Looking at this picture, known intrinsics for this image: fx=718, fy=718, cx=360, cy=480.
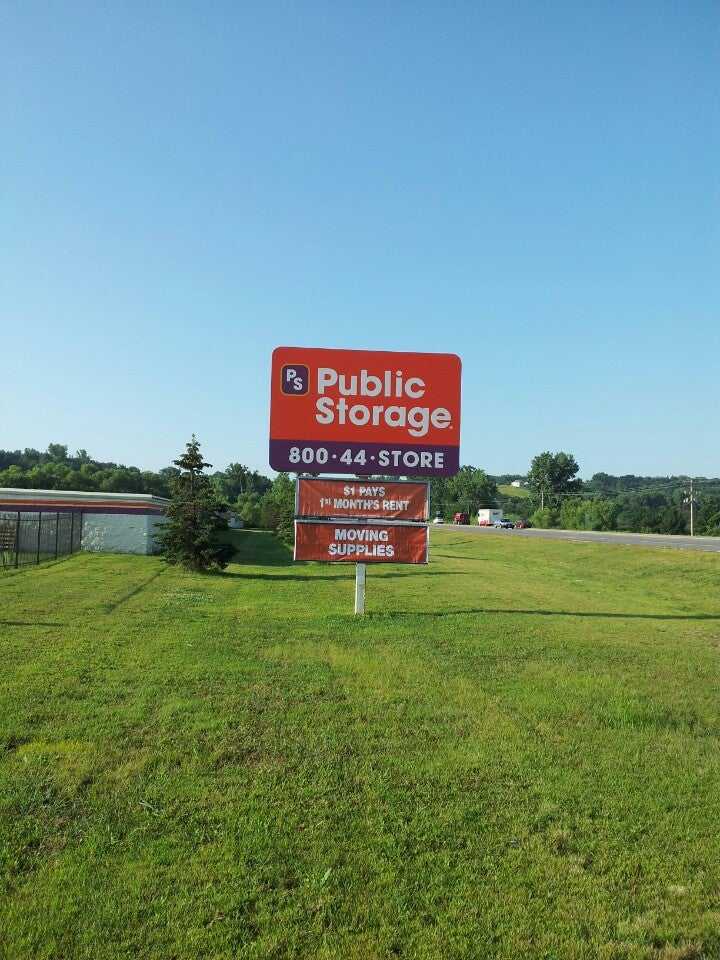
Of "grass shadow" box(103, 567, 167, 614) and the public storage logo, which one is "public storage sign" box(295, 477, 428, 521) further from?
"grass shadow" box(103, 567, 167, 614)

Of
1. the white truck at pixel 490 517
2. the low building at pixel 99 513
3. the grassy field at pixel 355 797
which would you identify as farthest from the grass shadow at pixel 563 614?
the white truck at pixel 490 517

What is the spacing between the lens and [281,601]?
616 inches

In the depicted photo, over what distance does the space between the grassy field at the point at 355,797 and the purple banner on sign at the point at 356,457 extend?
4283mm

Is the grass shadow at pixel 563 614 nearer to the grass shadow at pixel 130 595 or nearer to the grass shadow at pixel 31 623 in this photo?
the grass shadow at pixel 130 595

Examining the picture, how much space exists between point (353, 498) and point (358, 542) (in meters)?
0.89

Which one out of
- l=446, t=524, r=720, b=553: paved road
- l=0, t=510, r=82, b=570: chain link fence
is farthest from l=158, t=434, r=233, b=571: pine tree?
l=446, t=524, r=720, b=553: paved road

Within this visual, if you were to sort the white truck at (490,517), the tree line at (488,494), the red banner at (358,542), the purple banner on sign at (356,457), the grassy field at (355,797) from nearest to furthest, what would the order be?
the grassy field at (355,797), the red banner at (358,542), the purple banner on sign at (356,457), the tree line at (488,494), the white truck at (490,517)

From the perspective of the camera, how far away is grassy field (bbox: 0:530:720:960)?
3283 mm

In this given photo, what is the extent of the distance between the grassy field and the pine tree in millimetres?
13047

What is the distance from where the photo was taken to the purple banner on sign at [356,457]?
14414 mm

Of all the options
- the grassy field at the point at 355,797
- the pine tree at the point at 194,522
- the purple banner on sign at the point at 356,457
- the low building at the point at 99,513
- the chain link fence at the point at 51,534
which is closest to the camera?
the grassy field at the point at 355,797

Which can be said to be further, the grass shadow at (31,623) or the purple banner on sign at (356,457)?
the purple banner on sign at (356,457)

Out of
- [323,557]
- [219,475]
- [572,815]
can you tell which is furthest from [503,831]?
[219,475]

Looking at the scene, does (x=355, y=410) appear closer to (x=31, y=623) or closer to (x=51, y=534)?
(x=31, y=623)
